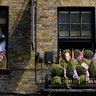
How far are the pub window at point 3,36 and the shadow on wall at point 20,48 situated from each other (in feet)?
0.52

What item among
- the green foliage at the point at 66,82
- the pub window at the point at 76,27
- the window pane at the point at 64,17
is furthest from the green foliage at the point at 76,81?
the window pane at the point at 64,17

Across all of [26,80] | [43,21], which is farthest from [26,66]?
[43,21]

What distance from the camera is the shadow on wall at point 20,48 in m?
15.5

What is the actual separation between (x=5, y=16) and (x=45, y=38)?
4.69ft

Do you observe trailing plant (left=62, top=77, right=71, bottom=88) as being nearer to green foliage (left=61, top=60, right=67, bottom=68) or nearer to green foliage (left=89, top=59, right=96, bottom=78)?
green foliage (left=61, top=60, right=67, bottom=68)

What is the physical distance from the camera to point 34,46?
50.6 ft

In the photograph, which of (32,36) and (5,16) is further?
(5,16)

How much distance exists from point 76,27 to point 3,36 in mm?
2245

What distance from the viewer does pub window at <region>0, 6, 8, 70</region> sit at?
15.5 m

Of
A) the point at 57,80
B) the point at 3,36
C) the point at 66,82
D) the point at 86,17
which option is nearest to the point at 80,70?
the point at 66,82

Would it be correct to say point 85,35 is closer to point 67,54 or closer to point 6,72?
point 67,54

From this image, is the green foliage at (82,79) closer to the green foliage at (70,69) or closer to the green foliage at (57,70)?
the green foliage at (70,69)

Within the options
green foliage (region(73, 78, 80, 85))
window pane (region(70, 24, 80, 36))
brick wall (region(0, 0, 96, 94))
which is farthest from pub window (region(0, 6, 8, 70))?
green foliage (region(73, 78, 80, 85))

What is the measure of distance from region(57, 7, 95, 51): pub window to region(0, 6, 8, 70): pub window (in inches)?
63.5
